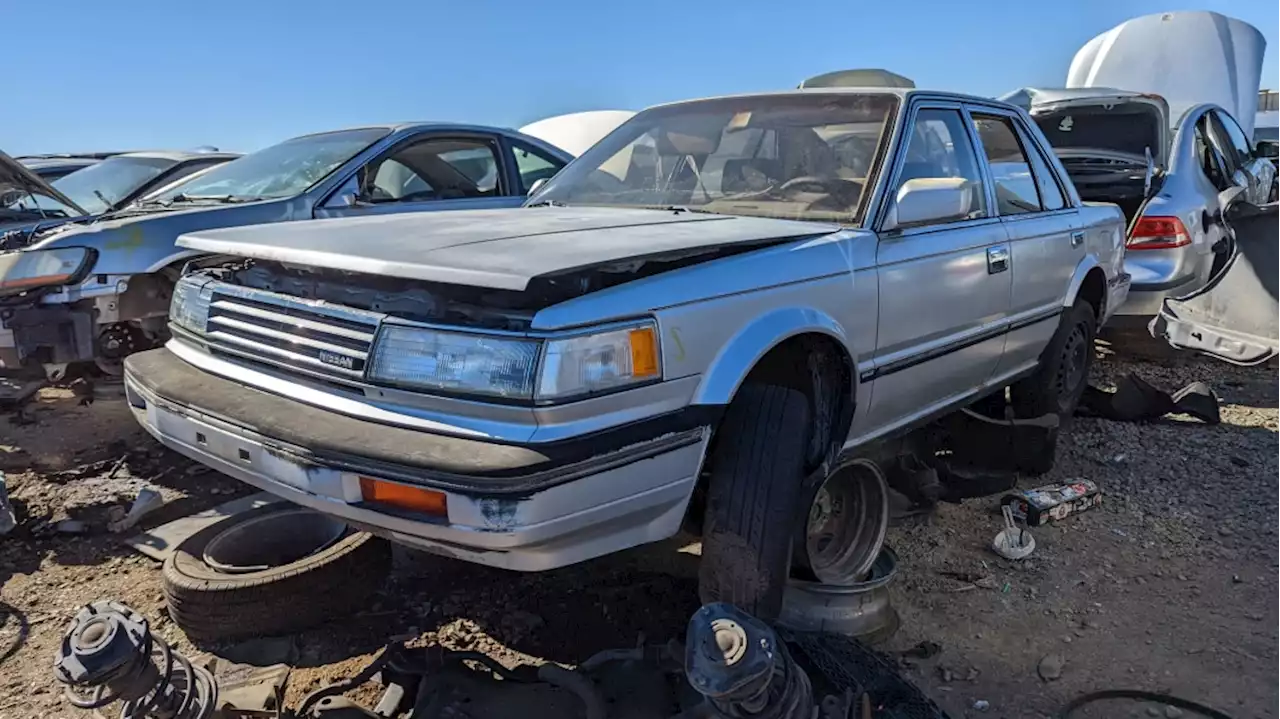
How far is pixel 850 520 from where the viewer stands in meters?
3.11

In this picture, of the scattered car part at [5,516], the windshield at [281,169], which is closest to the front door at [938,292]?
the scattered car part at [5,516]

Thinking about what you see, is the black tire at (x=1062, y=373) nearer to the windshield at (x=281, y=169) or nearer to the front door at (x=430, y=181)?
the front door at (x=430, y=181)

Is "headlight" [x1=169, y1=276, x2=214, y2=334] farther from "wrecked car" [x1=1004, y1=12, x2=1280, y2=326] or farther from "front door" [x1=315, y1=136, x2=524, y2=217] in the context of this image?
"wrecked car" [x1=1004, y1=12, x2=1280, y2=326]

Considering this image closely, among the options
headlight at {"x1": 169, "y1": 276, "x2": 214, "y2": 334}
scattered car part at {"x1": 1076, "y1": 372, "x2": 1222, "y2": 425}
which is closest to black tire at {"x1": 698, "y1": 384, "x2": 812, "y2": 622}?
headlight at {"x1": 169, "y1": 276, "x2": 214, "y2": 334}

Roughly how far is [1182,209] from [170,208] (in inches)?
247

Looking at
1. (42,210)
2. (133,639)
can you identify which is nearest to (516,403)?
(133,639)

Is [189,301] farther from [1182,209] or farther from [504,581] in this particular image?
[1182,209]

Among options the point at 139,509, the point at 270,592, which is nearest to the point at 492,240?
the point at 270,592

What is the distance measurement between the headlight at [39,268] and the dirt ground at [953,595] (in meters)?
0.89

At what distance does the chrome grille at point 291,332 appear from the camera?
2.20 metres

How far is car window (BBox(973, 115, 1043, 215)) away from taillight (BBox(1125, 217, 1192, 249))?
2.23 meters

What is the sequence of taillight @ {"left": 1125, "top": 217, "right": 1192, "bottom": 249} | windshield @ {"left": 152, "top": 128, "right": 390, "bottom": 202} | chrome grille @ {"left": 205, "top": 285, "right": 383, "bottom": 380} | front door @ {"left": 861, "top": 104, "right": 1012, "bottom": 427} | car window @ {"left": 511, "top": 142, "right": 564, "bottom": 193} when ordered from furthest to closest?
car window @ {"left": 511, "top": 142, "right": 564, "bottom": 193} → taillight @ {"left": 1125, "top": 217, "right": 1192, "bottom": 249} → windshield @ {"left": 152, "top": 128, "right": 390, "bottom": 202} → front door @ {"left": 861, "top": 104, "right": 1012, "bottom": 427} → chrome grille @ {"left": 205, "top": 285, "right": 383, "bottom": 380}

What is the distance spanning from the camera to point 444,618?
113 inches

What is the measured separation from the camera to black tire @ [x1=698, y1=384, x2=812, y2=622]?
2340 millimetres
